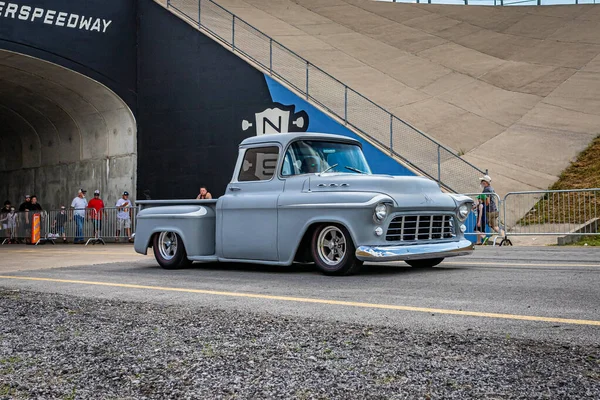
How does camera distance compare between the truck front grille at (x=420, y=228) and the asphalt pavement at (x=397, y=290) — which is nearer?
the asphalt pavement at (x=397, y=290)

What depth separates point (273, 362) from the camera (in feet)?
13.0

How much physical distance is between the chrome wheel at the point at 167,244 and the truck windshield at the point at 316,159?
2335 millimetres

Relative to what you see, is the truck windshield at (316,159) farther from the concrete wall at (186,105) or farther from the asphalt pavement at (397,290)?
the concrete wall at (186,105)

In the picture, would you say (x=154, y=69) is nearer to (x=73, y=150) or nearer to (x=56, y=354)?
(x=73, y=150)

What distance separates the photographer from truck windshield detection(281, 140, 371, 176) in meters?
9.43

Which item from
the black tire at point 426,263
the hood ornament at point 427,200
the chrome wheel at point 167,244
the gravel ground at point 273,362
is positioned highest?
the hood ornament at point 427,200

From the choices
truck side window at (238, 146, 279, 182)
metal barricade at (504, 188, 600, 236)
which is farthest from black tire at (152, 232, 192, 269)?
metal barricade at (504, 188, 600, 236)

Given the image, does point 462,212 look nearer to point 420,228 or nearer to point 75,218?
point 420,228

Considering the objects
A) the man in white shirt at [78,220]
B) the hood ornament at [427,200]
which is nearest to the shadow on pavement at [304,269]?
the hood ornament at [427,200]

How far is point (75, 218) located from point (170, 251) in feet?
46.9

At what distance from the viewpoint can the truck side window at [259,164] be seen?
9648mm

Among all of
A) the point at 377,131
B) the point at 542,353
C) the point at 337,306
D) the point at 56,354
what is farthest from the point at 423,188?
the point at 377,131

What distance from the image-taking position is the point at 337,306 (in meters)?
6.16

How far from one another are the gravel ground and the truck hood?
11.7 ft
